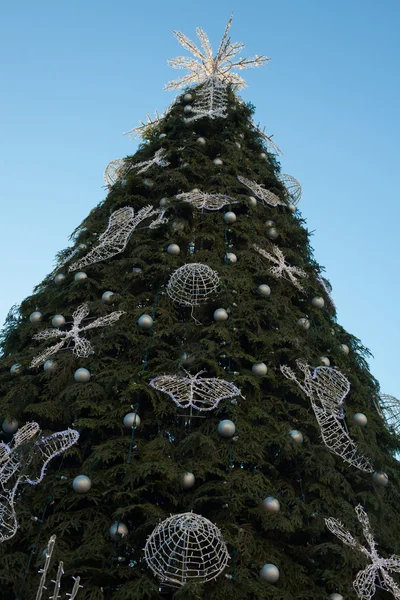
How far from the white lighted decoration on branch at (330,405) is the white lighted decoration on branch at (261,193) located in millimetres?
2705

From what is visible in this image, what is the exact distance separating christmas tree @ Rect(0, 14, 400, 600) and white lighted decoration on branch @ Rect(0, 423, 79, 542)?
0.02 metres

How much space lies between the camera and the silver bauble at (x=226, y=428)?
12.7ft

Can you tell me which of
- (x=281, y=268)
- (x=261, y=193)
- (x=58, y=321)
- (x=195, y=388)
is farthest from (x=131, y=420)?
(x=261, y=193)

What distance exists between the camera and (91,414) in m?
4.14

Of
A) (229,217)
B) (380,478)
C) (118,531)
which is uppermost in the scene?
(229,217)

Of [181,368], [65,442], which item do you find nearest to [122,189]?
[181,368]

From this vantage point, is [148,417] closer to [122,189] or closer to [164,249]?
[164,249]

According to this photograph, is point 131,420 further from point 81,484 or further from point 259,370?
point 259,370

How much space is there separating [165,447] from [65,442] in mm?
714

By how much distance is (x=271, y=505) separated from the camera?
3.58 meters

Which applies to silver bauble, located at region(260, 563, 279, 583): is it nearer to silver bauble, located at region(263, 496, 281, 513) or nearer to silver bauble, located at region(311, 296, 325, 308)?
silver bauble, located at region(263, 496, 281, 513)

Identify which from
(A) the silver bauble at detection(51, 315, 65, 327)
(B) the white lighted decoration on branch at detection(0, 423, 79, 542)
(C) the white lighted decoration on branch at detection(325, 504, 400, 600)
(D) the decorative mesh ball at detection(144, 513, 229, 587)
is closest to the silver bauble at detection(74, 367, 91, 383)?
(B) the white lighted decoration on branch at detection(0, 423, 79, 542)

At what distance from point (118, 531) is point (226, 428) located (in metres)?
0.99

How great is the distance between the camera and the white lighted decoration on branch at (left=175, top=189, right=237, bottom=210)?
19.7 feet
